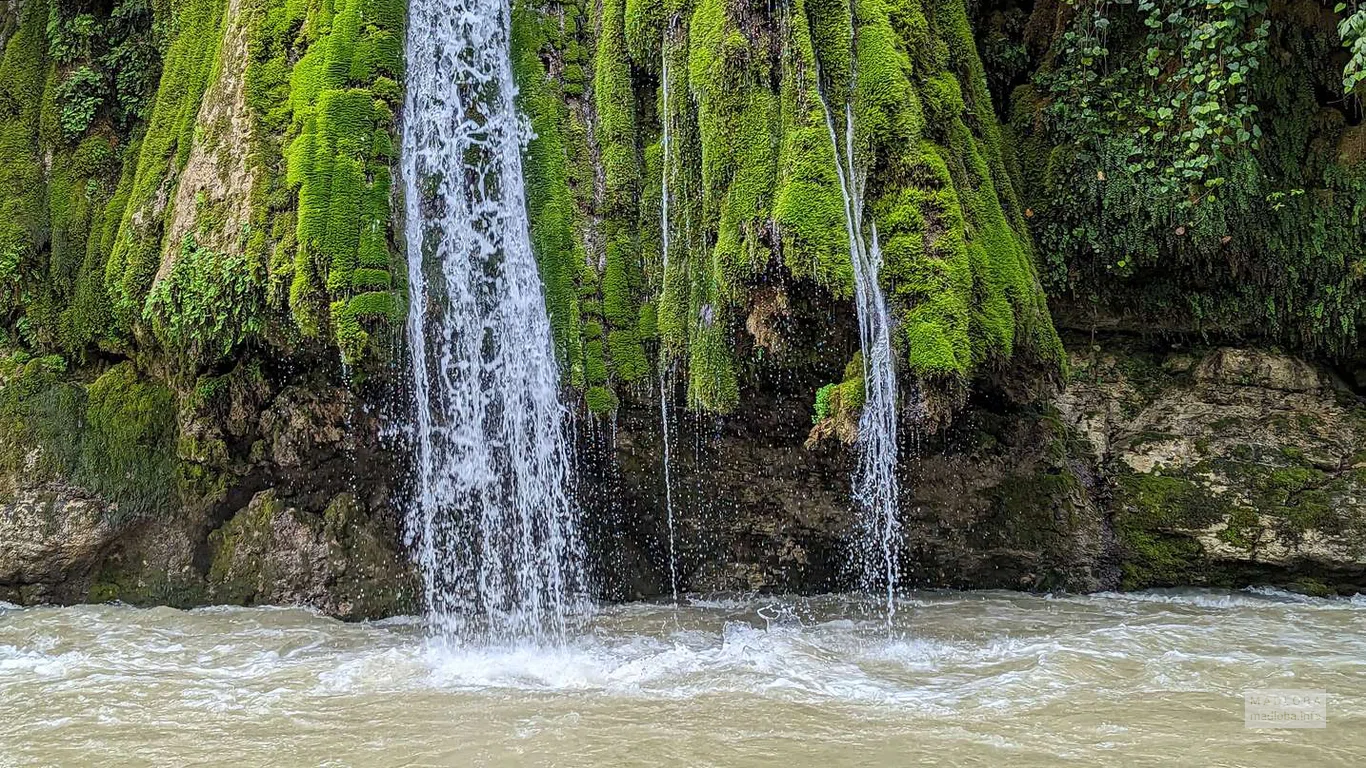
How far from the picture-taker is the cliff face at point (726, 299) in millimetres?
6133

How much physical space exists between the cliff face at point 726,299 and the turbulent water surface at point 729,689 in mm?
750

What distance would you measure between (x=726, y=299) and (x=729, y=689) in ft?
7.86

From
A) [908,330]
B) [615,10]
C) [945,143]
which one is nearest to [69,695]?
[908,330]

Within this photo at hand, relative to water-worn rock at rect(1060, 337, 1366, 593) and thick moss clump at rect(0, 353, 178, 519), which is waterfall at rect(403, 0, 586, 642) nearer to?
thick moss clump at rect(0, 353, 178, 519)

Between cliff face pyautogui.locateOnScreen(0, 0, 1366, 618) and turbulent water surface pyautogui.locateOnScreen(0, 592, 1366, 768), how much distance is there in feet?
2.46

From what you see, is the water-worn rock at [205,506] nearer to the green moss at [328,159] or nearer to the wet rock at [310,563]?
the wet rock at [310,563]

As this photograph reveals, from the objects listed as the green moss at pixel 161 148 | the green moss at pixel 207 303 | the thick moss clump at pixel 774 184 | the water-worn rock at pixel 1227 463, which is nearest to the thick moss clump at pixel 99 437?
the green moss at pixel 161 148

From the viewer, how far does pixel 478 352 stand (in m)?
6.55

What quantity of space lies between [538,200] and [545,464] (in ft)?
6.42

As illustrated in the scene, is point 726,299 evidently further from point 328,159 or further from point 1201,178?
point 1201,178

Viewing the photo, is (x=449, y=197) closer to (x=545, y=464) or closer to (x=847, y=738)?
(x=545, y=464)

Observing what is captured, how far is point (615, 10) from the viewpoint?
272 inches

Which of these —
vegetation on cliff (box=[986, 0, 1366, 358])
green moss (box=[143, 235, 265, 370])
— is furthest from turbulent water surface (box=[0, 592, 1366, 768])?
vegetation on cliff (box=[986, 0, 1366, 358])

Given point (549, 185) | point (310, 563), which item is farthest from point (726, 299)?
point (310, 563)
